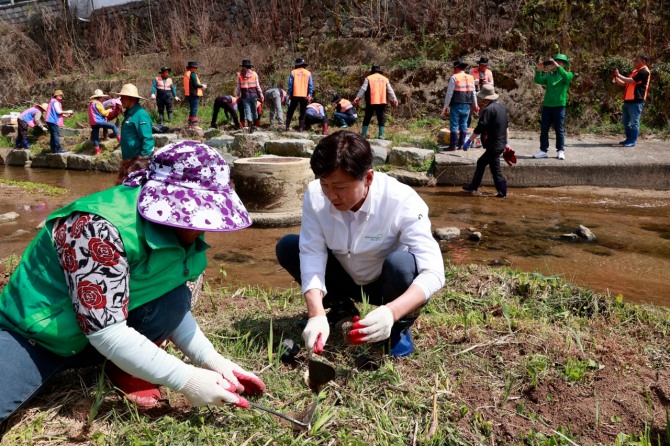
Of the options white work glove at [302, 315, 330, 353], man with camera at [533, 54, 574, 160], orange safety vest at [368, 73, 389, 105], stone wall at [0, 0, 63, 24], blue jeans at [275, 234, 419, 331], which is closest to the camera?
white work glove at [302, 315, 330, 353]

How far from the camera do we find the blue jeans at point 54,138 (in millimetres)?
11375

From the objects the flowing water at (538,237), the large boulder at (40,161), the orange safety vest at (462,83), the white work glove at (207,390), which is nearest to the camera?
the white work glove at (207,390)

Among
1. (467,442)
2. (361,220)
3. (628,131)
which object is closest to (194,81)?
(628,131)

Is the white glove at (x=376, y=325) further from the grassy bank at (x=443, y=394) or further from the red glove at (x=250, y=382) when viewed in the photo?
the red glove at (x=250, y=382)

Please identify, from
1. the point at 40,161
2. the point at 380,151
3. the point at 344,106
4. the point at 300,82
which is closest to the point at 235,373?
the point at 380,151

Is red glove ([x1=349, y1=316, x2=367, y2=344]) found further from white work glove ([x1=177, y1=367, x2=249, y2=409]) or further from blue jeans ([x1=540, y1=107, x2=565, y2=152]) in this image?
blue jeans ([x1=540, y1=107, x2=565, y2=152])

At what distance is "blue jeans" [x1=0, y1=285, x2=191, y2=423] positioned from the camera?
1.68 meters

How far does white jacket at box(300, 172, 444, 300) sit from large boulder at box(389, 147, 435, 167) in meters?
6.60

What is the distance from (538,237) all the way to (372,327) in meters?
3.98

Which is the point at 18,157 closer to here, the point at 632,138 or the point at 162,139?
the point at 162,139

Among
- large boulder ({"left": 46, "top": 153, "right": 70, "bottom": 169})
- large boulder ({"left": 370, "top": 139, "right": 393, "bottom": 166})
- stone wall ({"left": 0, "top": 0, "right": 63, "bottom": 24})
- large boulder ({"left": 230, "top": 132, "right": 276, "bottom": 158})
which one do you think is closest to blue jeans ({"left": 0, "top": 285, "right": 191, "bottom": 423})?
large boulder ({"left": 370, "top": 139, "right": 393, "bottom": 166})

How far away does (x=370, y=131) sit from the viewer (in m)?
11.7

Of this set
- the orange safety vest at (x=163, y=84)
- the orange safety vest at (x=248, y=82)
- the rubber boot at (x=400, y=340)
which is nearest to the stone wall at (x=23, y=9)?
the orange safety vest at (x=163, y=84)

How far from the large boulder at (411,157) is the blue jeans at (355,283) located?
6393mm
